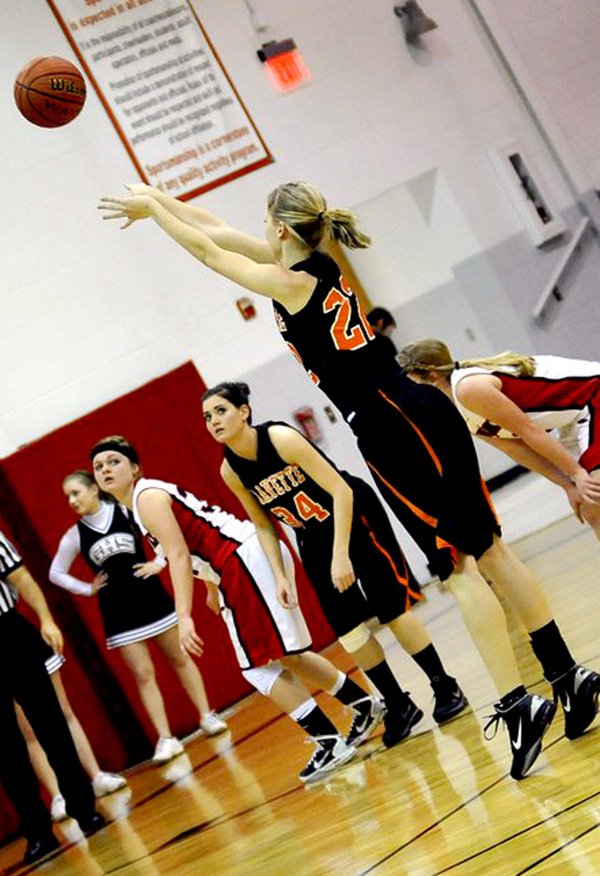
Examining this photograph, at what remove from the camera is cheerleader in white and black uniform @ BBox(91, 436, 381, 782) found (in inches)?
189

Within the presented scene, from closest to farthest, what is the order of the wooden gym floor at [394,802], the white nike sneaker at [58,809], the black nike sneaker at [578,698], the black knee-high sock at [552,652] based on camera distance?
the wooden gym floor at [394,802] < the black nike sneaker at [578,698] < the black knee-high sock at [552,652] < the white nike sneaker at [58,809]

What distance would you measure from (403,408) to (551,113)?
6.89 metres

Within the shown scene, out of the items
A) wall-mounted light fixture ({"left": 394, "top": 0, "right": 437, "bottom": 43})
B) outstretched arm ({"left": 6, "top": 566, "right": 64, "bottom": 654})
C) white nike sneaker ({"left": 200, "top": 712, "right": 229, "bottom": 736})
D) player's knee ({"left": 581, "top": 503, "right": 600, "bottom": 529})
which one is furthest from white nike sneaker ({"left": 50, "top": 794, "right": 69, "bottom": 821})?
wall-mounted light fixture ({"left": 394, "top": 0, "right": 437, "bottom": 43})

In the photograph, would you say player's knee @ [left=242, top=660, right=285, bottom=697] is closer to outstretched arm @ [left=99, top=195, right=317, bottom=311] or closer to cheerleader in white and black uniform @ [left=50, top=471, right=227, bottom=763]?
outstretched arm @ [left=99, top=195, right=317, bottom=311]

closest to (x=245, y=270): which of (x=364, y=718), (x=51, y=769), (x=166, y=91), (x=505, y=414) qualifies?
(x=505, y=414)

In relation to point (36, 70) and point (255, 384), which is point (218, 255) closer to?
point (36, 70)

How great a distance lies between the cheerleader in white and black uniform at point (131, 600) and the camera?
7500 mm

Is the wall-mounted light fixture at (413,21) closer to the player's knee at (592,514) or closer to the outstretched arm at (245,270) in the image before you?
the player's knee at (592,514)

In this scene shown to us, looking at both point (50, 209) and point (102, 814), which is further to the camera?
point (50, 209)

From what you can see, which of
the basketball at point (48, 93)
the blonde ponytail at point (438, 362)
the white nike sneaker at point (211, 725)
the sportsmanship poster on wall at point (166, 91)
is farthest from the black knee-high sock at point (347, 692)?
the sportsmanship poster on wall at point (166, 91)

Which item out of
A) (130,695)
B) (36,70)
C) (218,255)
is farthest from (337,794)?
(130,695)

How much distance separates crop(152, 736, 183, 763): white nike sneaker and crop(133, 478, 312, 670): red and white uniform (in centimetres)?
261

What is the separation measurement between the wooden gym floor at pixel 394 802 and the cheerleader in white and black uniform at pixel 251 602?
0.19 metres

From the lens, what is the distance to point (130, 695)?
26.8ft
